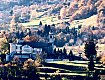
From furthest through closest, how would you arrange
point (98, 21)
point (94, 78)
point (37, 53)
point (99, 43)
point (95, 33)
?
point (98, 21) < point (95, 33) < point (99, 43) < point (37, 53) < point (94, 78)

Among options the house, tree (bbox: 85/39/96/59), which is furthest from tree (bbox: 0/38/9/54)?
tree (bbox: 85/39/96/59)

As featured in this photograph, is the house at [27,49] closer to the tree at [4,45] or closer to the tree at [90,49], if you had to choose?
the tree at [4,45]

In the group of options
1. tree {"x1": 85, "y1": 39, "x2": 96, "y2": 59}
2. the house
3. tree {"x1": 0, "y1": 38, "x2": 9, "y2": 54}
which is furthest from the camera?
tree {"x1": 0, "y1": 38, "x2": 9, "y2": 54}

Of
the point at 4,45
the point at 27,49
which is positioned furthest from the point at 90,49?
the point at 4,45

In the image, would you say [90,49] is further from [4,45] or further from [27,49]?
[4,45]

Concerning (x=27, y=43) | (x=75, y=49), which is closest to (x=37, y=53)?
(x=27, y=43)

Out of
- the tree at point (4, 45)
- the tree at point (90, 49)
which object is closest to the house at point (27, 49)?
the tree at point (4, 45)

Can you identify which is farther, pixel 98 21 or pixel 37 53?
pixel 98 21

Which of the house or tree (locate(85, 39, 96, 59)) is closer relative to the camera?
tree (locate(85, 39, 96, 59))

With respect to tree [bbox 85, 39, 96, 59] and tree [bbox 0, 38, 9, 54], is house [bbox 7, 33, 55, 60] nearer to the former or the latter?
tree [bbox 0, 38, 9, 54]

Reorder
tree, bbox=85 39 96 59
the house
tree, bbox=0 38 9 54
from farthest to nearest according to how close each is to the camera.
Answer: tree, bbox=0 38 9 54 < the house < tree, bbox=85 39 96 59

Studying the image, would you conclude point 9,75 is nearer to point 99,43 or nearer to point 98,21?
point 99,43
